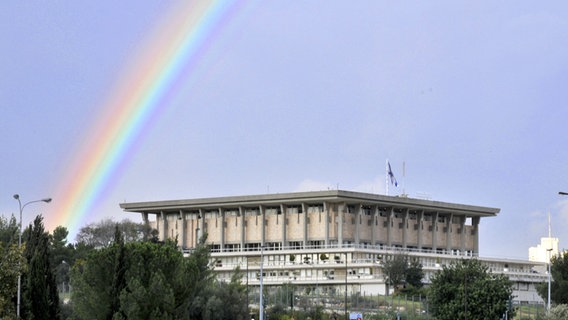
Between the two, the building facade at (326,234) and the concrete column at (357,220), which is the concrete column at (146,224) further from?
the concrete column at (357,220)

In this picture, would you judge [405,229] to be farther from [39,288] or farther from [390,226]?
[39,288]

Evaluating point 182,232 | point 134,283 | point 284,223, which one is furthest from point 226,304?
point 182,232

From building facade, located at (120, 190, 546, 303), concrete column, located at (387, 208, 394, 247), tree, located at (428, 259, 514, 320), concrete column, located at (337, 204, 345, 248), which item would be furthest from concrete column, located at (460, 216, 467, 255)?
tree, located at (428, 259, 514, 320)

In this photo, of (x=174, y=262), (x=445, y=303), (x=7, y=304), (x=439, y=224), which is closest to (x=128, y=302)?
(x=174, y=262)

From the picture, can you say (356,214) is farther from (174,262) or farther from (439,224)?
(174,262)

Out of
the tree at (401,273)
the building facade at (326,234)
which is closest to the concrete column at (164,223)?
the building facade at (326,234)

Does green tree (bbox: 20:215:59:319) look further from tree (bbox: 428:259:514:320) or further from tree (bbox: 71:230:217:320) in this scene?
tree (bbox: 428:259:514:320)
